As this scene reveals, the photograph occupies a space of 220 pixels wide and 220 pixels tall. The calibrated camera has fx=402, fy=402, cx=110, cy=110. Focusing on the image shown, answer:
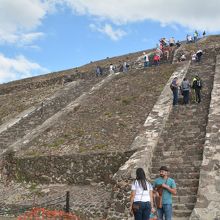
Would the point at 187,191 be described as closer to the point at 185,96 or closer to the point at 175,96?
the point at 175,96

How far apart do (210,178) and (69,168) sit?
5.12m

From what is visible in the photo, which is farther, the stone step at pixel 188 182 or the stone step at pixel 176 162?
the stone step at pixel 176 162

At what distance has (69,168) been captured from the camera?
13688mm

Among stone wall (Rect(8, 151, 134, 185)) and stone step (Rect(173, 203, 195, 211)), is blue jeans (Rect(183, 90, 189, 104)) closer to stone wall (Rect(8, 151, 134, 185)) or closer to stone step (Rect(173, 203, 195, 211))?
stone wall (Rect(8, 151, 134, 185))

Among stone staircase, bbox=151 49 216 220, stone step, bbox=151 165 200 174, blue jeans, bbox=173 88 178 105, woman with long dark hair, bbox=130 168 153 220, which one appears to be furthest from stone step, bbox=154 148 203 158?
woman with long dark hair, bbox=130 168 153 220

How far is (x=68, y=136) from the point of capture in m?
15.8

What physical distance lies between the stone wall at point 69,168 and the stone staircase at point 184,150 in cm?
127

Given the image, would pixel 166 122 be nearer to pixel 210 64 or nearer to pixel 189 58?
pixel 210 64

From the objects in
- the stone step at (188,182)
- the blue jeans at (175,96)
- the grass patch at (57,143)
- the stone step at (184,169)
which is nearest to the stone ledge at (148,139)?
the blue jeans at (175,96)

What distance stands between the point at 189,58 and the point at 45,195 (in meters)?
15.5

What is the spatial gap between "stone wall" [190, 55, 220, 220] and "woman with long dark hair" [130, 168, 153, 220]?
212 cm

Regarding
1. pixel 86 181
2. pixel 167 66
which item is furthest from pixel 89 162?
pixel 167 66

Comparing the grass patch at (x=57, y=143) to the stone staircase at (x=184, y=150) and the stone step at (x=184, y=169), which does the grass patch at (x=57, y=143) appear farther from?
the stone step at (x=184, y=169)

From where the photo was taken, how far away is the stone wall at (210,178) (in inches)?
375
